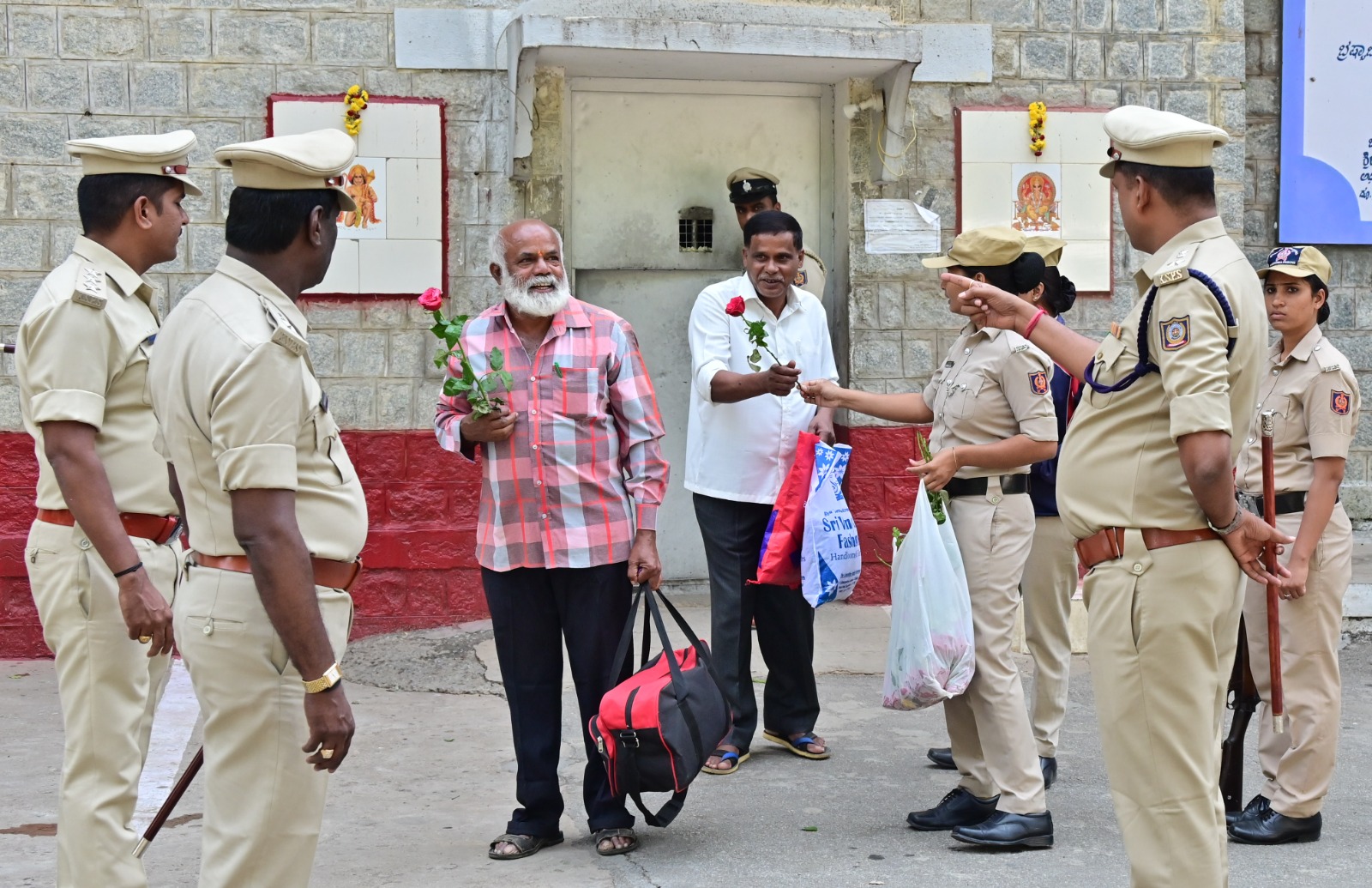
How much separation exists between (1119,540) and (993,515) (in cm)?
139

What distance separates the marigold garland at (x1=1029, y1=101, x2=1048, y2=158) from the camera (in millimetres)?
8195

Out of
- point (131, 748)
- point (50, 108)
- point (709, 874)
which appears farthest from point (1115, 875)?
point (50, 108)

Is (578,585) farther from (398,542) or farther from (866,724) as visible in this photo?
(398,542)

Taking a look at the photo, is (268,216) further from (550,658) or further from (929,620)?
(929,620)

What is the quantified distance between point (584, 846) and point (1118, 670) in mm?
2050

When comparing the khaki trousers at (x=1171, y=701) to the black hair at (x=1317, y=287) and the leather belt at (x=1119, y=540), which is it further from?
the black hair at (x=1317, y=287)

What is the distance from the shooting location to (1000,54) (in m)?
8.24

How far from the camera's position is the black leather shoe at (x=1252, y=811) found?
15.9 feet

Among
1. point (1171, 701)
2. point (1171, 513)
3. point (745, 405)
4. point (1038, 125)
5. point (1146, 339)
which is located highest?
point (1038, 125)

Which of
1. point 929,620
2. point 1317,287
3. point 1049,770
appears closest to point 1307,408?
point 1317,287

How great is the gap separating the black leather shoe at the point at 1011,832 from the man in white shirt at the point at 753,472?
1174mm

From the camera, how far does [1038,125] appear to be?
8.23m

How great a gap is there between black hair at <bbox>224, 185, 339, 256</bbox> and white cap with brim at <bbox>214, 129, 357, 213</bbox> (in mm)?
17

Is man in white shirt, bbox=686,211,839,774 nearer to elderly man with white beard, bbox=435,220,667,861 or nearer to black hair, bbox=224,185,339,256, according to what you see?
elderly man with white beard, bbox=435,220,667,861
